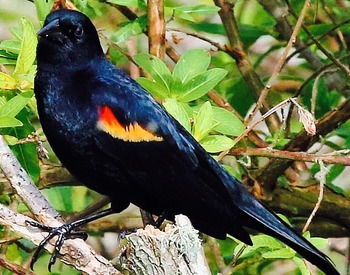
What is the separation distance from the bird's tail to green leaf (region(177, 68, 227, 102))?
488 millimetres

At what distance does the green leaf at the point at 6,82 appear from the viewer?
314cm

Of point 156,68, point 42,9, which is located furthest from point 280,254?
point 42,9

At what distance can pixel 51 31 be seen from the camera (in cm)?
326

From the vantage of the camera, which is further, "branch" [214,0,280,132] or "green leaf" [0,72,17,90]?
"branch" [214,0,280,132]

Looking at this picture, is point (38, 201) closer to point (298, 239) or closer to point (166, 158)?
point (166, 158)

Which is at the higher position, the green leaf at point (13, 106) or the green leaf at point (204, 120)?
the green leaf at point (13, 106)

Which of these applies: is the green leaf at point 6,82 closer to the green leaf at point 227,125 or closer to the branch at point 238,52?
the green leaf at point 227,125

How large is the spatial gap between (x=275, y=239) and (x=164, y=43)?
97 centimetres

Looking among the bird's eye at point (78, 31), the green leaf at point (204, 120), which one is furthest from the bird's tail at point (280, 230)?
the bird's eye at point (78, 31)

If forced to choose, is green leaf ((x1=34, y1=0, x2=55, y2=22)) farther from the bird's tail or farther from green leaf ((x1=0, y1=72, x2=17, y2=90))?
the bird's tail

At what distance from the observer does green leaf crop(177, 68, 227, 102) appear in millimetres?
3230

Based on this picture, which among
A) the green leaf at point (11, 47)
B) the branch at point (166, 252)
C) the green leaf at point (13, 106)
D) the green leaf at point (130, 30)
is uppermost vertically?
the green leaf at point (11, 47)

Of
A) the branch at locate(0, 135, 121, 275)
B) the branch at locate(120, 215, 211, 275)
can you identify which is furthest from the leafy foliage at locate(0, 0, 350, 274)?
the branch at locate(120, 215, 211, 275)

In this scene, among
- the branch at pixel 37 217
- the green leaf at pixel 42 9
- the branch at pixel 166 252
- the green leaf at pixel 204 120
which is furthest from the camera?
the green leaf at pixel 42 9
